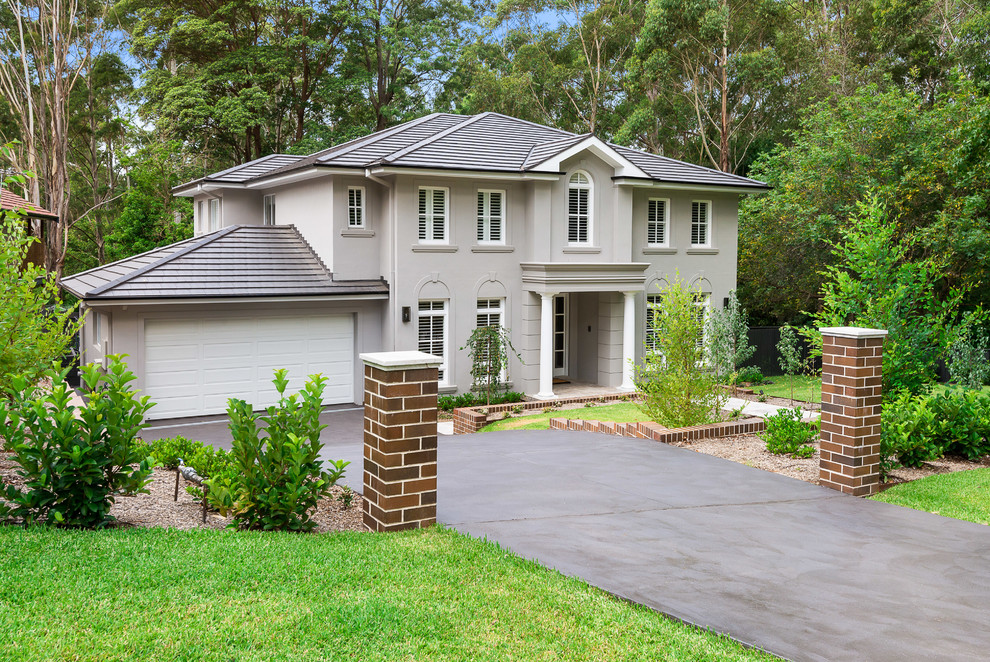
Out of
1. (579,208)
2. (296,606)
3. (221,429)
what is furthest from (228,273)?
(296,606)

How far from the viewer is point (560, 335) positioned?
75.6 feet

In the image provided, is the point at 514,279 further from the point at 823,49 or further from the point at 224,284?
the point at 823,49

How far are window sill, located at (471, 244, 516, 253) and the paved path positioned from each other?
10068 millimetres

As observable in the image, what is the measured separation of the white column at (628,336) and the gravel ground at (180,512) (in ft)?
46.0

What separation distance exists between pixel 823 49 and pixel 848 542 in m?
36.9

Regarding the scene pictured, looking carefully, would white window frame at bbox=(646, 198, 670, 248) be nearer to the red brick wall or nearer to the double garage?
the double garage

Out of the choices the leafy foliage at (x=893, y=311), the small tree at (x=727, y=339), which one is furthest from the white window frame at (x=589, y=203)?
the leafy foliage at (x=893, y=311)

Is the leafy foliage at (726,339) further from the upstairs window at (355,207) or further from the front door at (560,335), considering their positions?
the upstairs window at (355,207)

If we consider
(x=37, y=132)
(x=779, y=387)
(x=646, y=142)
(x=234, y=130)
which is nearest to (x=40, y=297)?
(x=779, y=387)

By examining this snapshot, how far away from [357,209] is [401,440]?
44.9 feet

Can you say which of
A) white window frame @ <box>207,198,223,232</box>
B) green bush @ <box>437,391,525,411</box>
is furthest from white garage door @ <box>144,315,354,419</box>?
white window frame @ <box>207,198,223,232</box>

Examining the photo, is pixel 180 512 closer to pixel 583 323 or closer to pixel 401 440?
pixel 401 440

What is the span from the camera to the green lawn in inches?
809

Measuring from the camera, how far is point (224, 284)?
18031 millimetres
